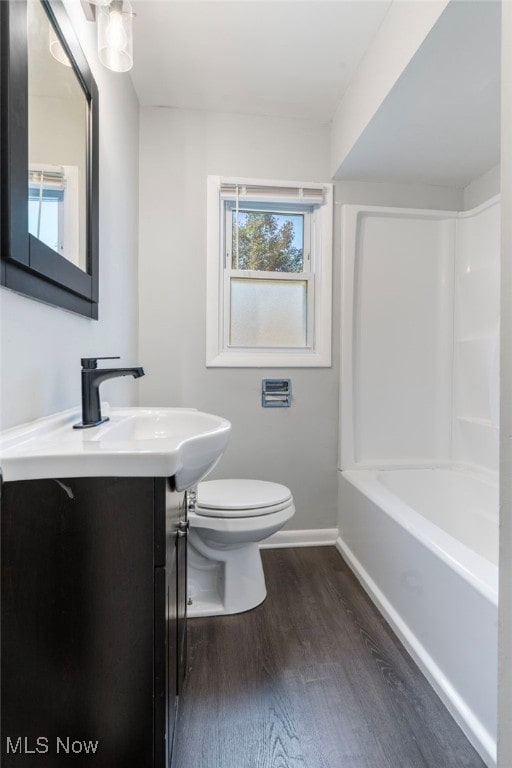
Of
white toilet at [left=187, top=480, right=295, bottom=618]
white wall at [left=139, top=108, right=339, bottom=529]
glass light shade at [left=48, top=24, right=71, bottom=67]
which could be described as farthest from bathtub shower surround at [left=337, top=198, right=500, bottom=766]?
glass light shade at [left=48, top=24, right=71, bottom=67]

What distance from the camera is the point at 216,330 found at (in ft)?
7.06

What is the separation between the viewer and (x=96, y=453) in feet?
2.16

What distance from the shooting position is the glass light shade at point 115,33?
1130 mm

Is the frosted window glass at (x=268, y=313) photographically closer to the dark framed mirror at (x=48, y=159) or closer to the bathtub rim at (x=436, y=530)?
the bathtub rim at (x=436, y=530)

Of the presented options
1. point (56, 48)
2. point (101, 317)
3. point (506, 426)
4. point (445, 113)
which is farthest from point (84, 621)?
point (445, 113)

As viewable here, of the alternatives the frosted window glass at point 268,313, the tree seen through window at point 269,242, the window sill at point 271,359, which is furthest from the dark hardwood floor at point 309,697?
Result: the tree seen through window at point 269,242

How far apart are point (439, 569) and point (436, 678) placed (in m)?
0.34

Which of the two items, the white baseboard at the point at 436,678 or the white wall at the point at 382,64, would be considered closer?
the white baseboard at the point at 436,678

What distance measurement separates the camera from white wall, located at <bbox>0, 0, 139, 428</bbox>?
2.66ft

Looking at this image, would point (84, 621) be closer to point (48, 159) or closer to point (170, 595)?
point (170, 595)

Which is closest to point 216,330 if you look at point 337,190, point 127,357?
point 127,357

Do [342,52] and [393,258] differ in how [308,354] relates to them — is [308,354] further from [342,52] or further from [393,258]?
[342,52]

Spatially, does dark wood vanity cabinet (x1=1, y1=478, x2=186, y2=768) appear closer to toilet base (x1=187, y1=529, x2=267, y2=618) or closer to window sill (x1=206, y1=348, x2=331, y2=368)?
toilet base (x1=187, y1=529, x2=267, y2=618)

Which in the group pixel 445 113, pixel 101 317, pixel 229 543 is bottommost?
pixel 229 543
